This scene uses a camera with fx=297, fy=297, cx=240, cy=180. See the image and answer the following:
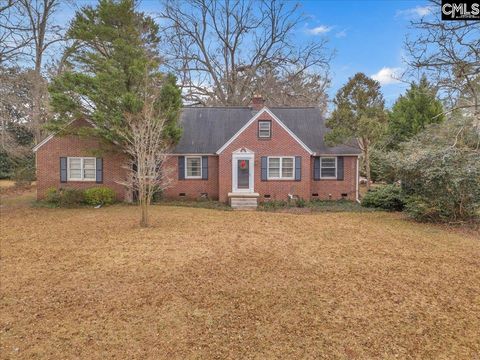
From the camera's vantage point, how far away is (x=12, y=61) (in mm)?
15594

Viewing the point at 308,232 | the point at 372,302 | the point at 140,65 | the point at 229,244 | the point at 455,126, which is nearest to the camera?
the point at 372,302

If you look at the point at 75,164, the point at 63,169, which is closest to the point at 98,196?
the point at 75,164

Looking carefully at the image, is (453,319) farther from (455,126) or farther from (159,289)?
(455,126)

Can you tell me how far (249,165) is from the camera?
15.8m

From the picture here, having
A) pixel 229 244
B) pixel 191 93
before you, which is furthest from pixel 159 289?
pixel 191 93

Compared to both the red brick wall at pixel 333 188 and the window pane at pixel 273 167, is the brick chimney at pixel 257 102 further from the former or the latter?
the red brick wall at pixel 333 188

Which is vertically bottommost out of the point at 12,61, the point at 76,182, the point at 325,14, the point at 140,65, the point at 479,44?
the point at 76,182

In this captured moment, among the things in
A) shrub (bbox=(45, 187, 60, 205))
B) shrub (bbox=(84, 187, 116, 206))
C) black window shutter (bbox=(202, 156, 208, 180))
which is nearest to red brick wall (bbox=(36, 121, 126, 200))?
shrub (bbox=(84, 187, 116, 206))

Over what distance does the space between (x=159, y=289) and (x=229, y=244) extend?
3.02 metres

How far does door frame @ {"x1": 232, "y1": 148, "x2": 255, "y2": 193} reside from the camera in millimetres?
15688

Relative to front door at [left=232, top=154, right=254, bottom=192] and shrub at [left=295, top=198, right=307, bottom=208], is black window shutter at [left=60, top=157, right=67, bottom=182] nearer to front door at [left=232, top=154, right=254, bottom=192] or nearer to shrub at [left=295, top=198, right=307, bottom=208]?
front door at [left=232, top=154, right=254, bottom=192]

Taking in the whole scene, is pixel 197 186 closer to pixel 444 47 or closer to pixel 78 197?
pixel 78 197

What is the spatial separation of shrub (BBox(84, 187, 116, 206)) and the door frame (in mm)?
6375

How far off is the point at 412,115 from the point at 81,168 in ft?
67.9
